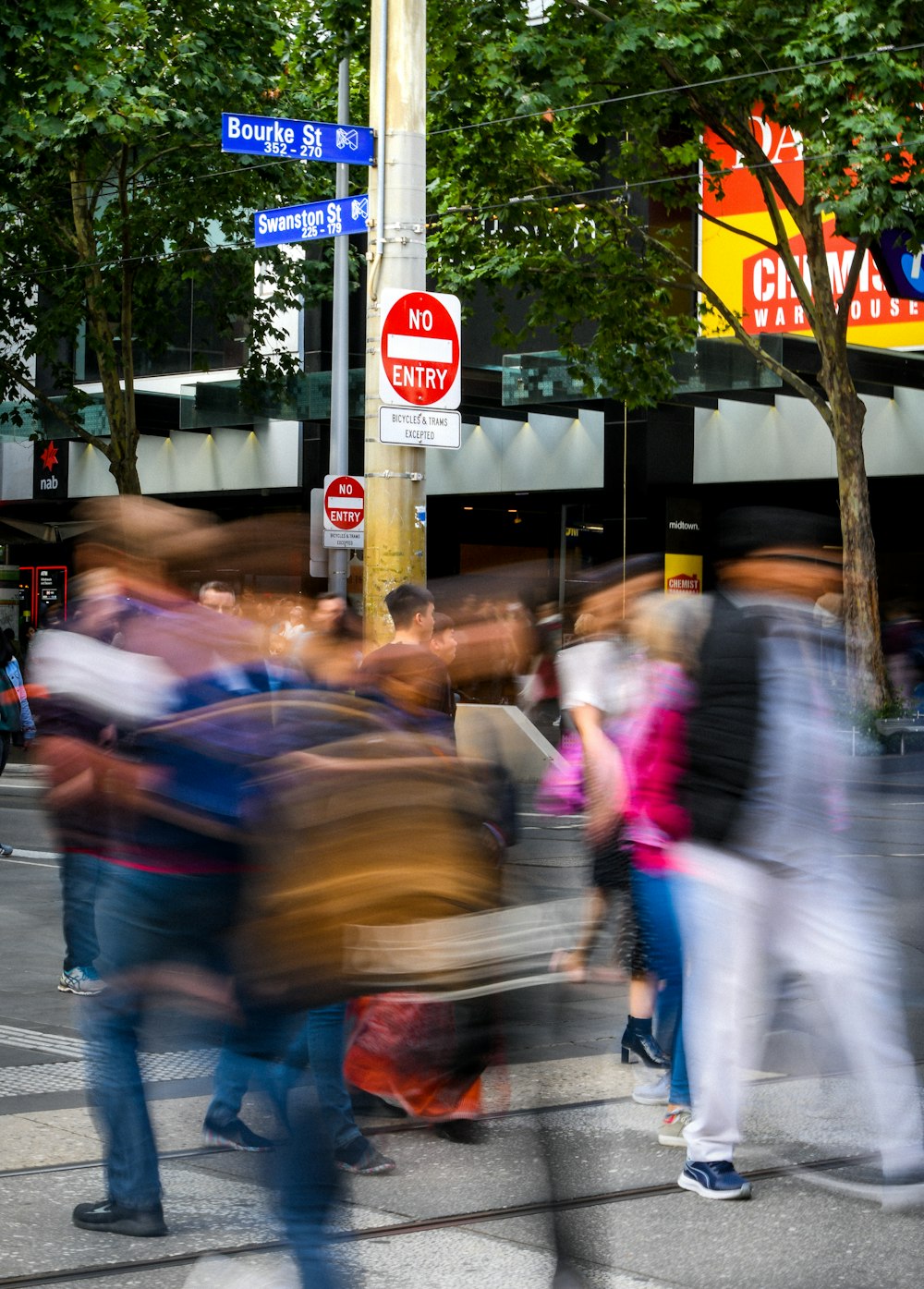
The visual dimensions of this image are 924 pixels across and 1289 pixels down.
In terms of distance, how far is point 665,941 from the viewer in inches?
222

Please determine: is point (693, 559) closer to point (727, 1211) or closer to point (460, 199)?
point (460, 199)

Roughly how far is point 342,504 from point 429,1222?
49.8ft

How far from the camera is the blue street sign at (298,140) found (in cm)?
1051

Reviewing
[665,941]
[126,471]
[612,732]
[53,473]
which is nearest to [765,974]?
[665,941]

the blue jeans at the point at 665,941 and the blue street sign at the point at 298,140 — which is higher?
the blue street sign at the point at 298,140

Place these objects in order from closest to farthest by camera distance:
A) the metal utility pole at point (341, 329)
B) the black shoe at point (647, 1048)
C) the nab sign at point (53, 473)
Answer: the black shoe at point (647, 1048) → the metal utility pole at point (341, 329) → the nab sign at point (53, 473)

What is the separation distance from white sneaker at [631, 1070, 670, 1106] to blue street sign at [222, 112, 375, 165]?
6.18m

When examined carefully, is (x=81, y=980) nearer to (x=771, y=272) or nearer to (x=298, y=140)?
(x=298, y=140)

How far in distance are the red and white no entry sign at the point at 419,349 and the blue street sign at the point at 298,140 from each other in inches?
39.5

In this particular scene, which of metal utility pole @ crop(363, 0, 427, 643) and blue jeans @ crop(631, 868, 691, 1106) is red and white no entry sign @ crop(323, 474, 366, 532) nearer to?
metal utility pole @ crop(363, 0, 427, 643)

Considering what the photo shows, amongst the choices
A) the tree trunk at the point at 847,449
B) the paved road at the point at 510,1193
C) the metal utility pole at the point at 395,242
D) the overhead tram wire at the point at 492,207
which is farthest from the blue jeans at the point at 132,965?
the tree trunk at the point at 847,449

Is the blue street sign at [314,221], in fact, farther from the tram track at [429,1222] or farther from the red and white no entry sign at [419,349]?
the tram track at [429,1222]

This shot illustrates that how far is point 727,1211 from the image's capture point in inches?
196

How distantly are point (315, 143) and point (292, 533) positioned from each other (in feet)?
23.3
